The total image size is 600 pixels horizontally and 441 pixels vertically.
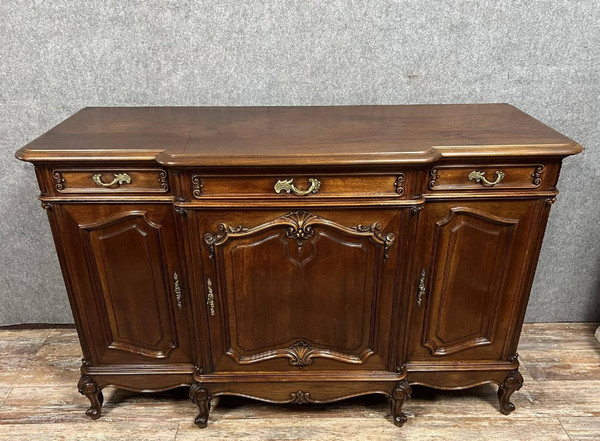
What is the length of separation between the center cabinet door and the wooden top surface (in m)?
0.13

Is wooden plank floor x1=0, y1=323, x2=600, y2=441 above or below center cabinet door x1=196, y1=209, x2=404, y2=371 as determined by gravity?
below

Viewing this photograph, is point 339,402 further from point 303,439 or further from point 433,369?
point 433,369

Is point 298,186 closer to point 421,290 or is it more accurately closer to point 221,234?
point 221,234

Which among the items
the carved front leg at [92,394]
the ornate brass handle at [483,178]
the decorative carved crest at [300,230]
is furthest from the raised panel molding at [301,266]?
the carved front leg at [92,394]

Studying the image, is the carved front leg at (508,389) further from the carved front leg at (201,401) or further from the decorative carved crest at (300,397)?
the carved front leg at (201,401)

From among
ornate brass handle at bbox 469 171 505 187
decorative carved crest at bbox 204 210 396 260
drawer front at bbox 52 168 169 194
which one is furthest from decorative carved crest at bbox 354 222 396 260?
drawer front at bbox 52 168 169 194

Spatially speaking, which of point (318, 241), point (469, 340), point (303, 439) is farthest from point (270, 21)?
point (303, 439)

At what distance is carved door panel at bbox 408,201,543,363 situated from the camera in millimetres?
1036

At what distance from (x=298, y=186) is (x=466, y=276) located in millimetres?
456

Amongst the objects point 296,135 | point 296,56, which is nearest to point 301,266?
point 296,135

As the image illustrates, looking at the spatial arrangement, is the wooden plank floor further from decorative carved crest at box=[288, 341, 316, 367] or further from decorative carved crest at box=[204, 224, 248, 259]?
decorative carved crest at box=[204, 224, 248, 259]

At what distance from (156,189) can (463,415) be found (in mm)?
986

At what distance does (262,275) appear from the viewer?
1.07 m

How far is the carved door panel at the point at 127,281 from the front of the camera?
3.38 feet
